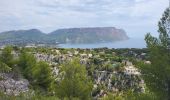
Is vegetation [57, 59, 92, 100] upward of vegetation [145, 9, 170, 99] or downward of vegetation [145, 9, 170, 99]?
downward

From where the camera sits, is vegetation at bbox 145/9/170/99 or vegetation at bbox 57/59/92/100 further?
vegetation at bbox 57/59/92/100

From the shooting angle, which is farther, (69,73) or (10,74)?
(10,74)

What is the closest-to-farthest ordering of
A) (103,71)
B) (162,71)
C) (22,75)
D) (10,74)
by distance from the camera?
(162,71)
(10,74)
(22,75)
(103,71)

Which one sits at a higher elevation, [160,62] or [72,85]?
[160,62]

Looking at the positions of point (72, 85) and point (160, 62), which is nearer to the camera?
point (160, 62)

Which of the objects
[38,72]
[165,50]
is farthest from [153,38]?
[38,72]

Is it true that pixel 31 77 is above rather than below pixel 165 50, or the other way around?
below

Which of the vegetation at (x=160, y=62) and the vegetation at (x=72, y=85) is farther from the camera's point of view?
the vegetation at (x=72, y=85)

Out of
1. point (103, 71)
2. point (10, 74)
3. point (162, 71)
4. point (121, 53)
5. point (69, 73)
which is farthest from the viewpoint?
point (121, 53)

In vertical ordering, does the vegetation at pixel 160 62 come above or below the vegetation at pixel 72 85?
above

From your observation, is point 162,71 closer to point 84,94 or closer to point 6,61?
point 84,94
